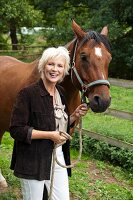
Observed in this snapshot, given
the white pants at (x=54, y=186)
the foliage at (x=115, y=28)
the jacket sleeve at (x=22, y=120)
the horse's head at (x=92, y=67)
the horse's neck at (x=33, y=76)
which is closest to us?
the jacket sleeve at (x=22, y=120)

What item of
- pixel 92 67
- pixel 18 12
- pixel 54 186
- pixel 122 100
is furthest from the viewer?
pixel 18 12

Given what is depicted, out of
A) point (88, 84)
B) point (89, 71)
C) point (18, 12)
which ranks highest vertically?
point (18, 12)

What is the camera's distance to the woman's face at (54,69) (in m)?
2.64

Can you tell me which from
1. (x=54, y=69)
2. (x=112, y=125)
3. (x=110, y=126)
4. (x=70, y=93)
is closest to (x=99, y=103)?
(x=54, y=69)

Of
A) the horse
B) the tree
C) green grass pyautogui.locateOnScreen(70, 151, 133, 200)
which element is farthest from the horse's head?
the tree

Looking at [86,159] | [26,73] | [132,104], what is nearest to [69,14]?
[132,104]

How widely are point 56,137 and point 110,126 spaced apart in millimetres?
4234

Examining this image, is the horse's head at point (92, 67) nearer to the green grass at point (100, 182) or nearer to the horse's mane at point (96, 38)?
the horse's mane at point (96, 38)

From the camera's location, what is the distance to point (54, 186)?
2.80 m

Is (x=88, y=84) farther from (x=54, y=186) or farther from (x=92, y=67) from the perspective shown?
(x=54, y=186)

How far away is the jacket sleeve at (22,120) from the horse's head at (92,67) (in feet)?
2.41

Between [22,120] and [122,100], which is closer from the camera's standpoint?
[22,120]

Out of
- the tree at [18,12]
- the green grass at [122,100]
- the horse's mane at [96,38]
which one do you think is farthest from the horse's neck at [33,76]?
the tree at [18,12]

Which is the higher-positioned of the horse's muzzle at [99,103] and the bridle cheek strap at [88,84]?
the bridle cheek strap at [88,84]
